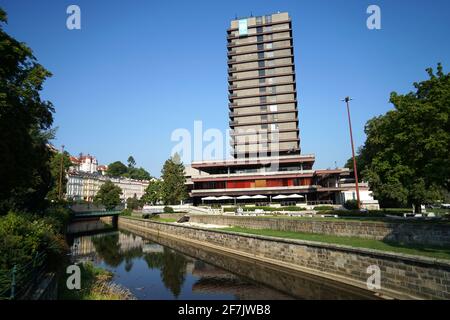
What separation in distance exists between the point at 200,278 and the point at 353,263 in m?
11.9

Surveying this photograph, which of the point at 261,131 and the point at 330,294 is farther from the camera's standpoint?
the point at 261,131

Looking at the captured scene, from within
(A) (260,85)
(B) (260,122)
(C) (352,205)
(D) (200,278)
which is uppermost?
(A) (260,85)

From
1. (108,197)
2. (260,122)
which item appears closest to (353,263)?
(260,122)

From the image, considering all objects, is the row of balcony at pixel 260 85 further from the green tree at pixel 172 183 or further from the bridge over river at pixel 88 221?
the bridge over river at pixel 88 221

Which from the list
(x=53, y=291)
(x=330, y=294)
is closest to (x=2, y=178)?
(x=53, y=291)

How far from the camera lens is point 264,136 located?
76625mm

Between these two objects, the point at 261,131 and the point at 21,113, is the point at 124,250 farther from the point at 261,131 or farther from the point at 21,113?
the point at 261,131

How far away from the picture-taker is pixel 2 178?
2003 centimetres

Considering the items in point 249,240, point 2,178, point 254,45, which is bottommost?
point 249,240

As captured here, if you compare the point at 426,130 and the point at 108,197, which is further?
the point at 108,197

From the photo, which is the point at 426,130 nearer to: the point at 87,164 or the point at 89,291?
the point at 89,291

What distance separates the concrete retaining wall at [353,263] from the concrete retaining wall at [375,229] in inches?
224

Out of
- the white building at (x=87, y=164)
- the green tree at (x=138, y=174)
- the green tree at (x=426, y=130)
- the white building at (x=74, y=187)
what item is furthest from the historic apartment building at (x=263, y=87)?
the green tree at (x=138, y=174)
